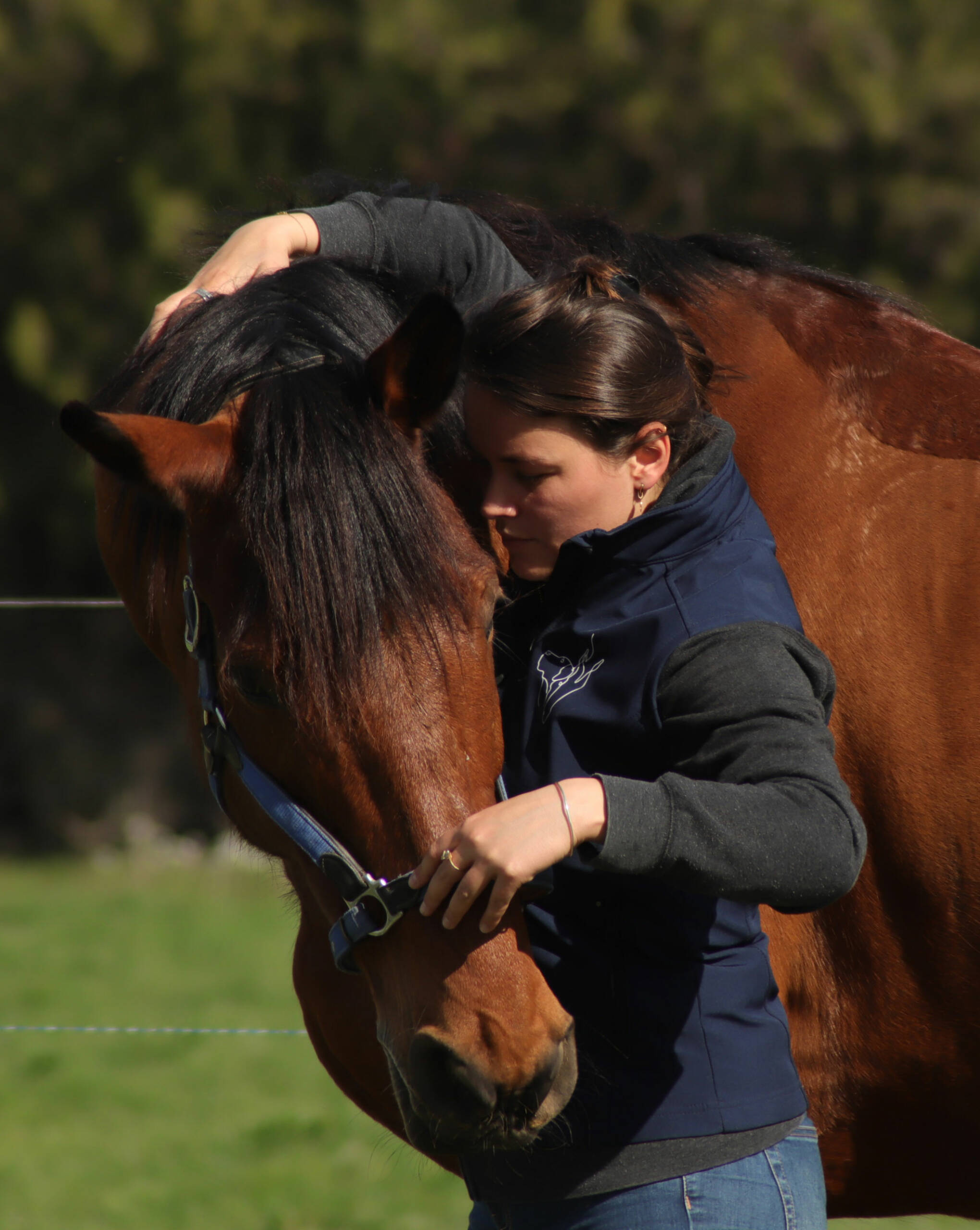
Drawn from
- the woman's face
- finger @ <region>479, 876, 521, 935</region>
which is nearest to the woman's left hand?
finger @ <region>479, 876, 521, 935</region>

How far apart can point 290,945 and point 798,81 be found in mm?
6339

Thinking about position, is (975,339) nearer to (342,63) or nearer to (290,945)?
(342,63)

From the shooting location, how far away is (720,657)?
51.4 inches

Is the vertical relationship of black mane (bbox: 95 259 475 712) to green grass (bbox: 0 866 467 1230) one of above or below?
above

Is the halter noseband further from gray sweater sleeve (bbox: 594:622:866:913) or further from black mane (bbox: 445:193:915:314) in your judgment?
black mane (bbox: 445:193:915:314)

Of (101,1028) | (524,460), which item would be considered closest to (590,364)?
(524,460)

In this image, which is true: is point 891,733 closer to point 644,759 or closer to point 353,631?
point 644,759

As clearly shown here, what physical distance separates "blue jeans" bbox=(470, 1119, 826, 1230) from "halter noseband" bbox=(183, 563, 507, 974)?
39 centimetres

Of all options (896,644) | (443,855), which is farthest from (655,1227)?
(896,644)

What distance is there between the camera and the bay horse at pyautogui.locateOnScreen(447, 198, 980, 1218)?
169 cm

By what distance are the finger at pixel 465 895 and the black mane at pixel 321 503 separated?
0.26 m

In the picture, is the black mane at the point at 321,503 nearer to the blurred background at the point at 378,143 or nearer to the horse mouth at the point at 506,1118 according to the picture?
the horse mouth at the point at 506,1118

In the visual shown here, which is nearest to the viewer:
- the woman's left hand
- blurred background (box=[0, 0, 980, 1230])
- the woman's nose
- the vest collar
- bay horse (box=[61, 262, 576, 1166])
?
the woman's left hand

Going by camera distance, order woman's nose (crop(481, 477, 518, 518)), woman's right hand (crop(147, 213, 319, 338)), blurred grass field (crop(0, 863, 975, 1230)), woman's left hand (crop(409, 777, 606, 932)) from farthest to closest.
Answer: blurred grass field (crop(0, 863, 975, 1230)) → woman's right hand (crop(147, 213, 319, 338)) → woman's nose (crop(481, 477, 518, 518)) → woman's left hand (crop(409, 777, 606, 932))
